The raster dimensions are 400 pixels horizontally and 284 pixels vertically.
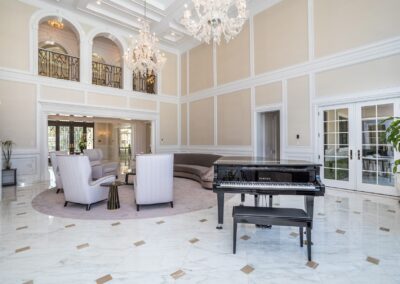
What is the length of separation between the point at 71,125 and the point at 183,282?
47.6 ft

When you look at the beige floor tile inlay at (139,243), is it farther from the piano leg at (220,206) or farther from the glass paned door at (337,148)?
the glass paned door at (337,148)

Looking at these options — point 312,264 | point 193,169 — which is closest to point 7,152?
point 193,169

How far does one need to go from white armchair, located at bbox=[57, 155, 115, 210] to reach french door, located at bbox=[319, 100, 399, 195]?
5.36 m

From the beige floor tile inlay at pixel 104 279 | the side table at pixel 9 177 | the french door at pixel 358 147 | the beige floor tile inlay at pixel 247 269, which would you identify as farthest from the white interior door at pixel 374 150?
the side table at pixel 9 177

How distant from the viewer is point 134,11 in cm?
716

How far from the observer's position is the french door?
457cm

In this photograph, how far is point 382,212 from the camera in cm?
364

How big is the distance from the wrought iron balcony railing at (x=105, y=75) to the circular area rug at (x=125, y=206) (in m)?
4.80

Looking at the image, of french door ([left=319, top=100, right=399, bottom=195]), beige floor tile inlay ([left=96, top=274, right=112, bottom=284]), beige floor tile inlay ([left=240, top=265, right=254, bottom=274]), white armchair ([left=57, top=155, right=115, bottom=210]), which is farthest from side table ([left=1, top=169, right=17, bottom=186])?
french door ([left=319, top=100, right=399, bottom=195])

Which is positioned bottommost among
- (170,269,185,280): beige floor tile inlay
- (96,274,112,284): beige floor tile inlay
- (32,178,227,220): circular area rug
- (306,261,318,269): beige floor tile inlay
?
(170,269,185,280): beige floor tile inlay

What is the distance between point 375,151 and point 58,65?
9.88 m

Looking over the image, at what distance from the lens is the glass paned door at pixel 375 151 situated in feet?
14.9

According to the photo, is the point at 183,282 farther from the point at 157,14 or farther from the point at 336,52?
the point at 157,14

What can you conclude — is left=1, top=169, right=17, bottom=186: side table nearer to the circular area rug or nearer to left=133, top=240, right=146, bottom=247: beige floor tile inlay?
the circular area rug
